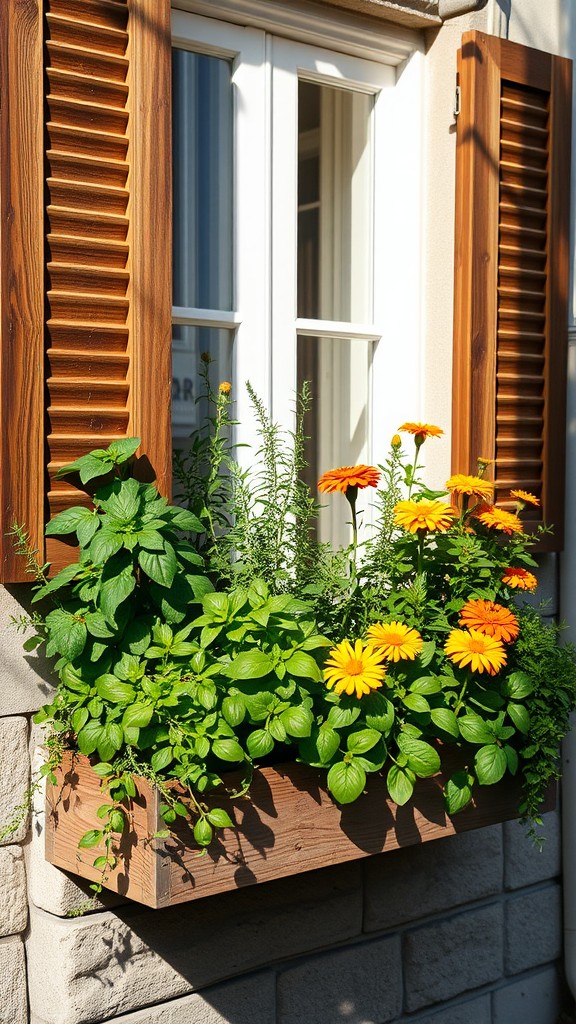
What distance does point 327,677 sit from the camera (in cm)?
197

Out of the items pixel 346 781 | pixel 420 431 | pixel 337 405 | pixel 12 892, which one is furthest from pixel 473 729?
pixel 337 405

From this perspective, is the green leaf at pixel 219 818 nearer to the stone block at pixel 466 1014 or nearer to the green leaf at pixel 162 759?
the green leaf at pixel 162 759

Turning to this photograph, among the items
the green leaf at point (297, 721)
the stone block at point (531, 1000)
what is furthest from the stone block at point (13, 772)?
the stone block at point (531, 1000)

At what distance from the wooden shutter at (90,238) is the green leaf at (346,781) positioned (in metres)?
0.66

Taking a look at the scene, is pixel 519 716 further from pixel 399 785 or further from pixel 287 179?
pixel 287 179

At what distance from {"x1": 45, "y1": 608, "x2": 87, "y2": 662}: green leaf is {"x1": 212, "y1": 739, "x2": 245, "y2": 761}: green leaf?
31 centimetres

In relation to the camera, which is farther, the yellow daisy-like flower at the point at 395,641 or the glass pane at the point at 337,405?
the glass pane at the point at 337,405

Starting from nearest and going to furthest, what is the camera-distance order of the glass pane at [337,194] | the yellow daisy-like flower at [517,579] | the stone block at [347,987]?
the yellow daisy-like flower at [517,579] → the stone block at [347,987] → the glass pane at [337,194]

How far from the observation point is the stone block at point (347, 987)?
101 inches

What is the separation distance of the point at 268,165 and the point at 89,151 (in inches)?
25.3

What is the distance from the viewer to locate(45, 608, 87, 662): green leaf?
6.41ft

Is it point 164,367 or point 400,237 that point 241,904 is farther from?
point 400,237

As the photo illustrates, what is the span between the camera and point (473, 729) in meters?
2.14

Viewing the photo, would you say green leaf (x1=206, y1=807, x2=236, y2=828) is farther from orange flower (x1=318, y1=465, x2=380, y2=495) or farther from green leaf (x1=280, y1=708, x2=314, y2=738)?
orange flower (x1=318, y1=465, x2=380, y2=495)
